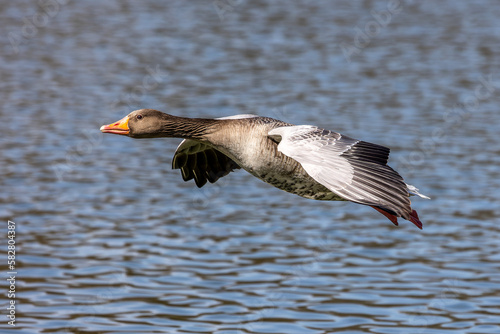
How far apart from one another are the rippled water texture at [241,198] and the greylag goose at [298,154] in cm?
323

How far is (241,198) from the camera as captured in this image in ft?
62.0

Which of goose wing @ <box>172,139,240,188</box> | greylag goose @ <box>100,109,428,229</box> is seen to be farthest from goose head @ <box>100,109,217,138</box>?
goose wing @ <box>172,139,240,188</box>

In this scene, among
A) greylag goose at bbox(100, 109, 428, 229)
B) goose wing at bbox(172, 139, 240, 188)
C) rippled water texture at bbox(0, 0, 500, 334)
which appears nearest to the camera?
greylag goose at bbox(100, 109, 428, 229)

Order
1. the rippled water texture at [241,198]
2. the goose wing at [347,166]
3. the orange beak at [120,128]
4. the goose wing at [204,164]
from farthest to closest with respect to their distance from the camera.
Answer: the rippled water texture at [241,198] → the goose wing at [204,164] → the orange beak at [120,128] → the goose wing at [347,166]

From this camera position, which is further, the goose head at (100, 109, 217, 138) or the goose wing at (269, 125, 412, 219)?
the goose head at (100, 109, 217, 138)

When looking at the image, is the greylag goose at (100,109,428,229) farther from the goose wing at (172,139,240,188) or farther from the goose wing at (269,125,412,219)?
the goose wing at (172,139,240,188)

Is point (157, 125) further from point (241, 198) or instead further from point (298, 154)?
point (241, 198)

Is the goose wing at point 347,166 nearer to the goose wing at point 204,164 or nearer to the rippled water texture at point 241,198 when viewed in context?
the goose wing at point 204,164

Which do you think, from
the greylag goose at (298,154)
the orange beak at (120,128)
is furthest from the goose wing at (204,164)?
the orange beak at (120,128)

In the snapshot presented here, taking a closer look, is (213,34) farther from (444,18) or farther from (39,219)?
(39,219)

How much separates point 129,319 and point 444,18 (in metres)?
37.7

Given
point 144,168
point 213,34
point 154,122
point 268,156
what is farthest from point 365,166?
point 213,34

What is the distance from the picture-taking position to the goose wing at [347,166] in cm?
844

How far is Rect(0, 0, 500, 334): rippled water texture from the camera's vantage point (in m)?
13.1
